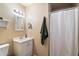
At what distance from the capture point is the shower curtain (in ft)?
4.55

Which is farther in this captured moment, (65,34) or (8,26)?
(65,34)

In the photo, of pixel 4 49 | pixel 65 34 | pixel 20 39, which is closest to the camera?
pixel 4 49

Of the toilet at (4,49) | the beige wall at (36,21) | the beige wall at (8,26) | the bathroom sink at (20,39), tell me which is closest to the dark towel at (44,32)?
the beige wall at (36,21)

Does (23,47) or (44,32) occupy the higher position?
(44,32)

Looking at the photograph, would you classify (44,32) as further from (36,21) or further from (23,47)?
(23,47)

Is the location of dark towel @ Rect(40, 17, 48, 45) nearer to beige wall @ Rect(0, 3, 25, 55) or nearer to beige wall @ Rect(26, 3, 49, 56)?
beige wall @ Rect(26, 3, 49, 56)

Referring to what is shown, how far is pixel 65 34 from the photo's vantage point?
4.82 feet

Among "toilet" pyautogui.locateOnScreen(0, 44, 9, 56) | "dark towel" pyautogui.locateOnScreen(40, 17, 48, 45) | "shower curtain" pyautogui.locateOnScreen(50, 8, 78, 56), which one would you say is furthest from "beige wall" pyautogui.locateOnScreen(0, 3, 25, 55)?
"shower curtain" pyautogui.locateOnScreen(50, 8, 78, 56)

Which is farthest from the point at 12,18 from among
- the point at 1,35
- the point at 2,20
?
the point at 1,35

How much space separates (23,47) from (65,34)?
0.68 m

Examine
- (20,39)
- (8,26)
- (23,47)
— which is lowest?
(23,47)

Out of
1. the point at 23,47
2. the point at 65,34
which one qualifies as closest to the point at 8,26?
the point at 23,47

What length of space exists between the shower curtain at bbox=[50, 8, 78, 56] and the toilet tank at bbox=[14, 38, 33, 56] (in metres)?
0.33

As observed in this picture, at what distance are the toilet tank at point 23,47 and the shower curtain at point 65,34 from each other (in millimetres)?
328
